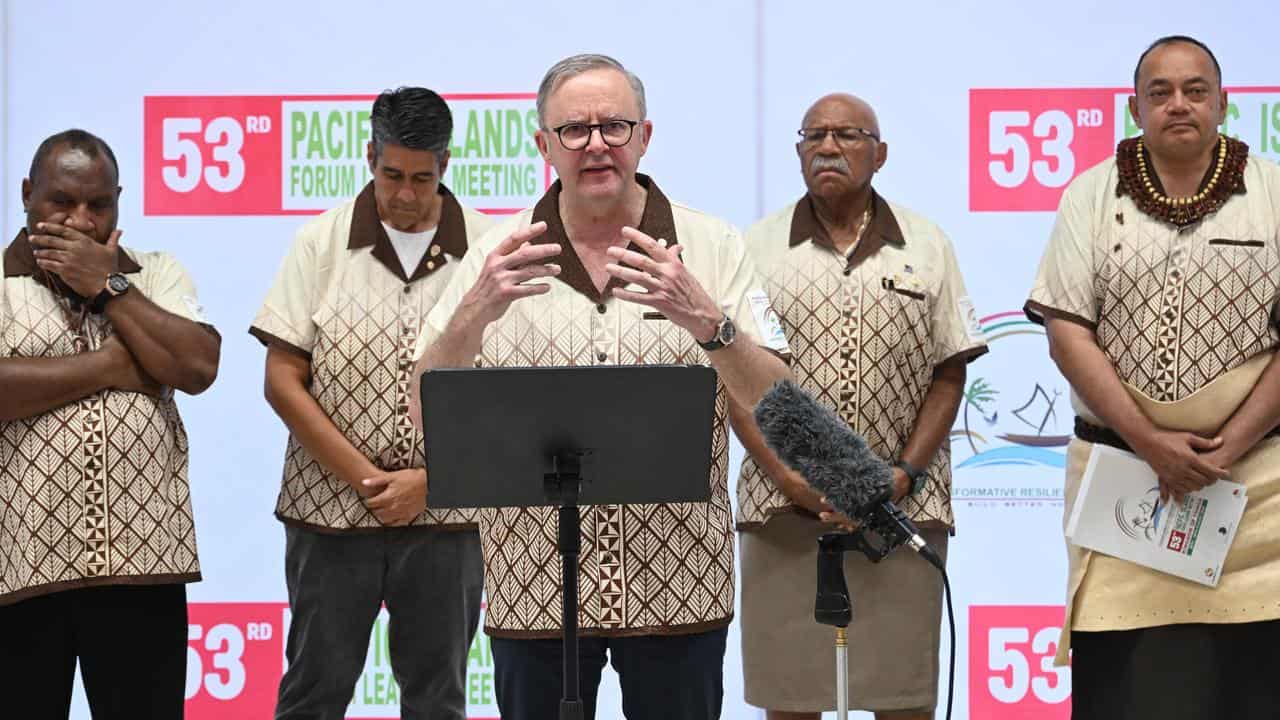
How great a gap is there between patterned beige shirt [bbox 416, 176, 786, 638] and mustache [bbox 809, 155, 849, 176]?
120cm

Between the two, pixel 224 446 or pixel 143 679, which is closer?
pixel 143 679

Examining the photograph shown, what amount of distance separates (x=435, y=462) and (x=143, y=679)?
5.28ft

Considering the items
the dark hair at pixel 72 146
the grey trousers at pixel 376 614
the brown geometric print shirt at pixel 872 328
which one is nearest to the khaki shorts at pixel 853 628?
the brown geometric print shirt at pixel 872 328

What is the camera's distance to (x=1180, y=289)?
379 centimetres

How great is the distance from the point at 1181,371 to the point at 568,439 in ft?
6.09

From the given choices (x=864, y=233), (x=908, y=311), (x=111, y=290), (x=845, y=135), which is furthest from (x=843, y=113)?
(x=111, y=290)

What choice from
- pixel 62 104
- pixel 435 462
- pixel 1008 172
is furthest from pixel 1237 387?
pixel 62 104

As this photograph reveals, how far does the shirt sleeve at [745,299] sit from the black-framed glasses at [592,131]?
316 mm

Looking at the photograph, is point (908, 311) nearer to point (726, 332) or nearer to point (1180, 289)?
point (1180, 289)

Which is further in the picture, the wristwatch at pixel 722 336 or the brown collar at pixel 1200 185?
the brown collar at pixel 1200 185

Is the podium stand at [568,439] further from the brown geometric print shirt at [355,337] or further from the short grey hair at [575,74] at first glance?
the brown geometric print shirt at [355,337]

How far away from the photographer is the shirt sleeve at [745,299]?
3084 millimetres

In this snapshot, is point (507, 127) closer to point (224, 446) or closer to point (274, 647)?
point (224, 446)

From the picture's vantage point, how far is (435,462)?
2.57m
